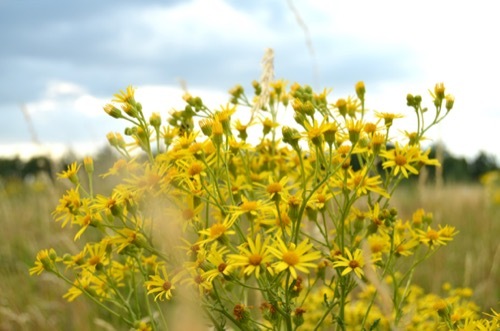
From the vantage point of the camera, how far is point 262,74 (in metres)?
2.40

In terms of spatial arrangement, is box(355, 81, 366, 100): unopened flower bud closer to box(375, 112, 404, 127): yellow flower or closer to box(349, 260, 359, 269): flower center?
box(375, 112, 404, 127): yellow flower

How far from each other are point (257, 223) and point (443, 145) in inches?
143

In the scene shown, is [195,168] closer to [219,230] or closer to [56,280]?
[219,230]

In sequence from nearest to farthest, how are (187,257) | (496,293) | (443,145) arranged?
(187,257)
(496,293)
(443,145)

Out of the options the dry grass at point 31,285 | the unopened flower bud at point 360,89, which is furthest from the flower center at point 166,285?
the dry grass at point 31,285

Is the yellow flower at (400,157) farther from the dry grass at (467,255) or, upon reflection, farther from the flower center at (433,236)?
the dry grass at (467,255)

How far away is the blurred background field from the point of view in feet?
13.0

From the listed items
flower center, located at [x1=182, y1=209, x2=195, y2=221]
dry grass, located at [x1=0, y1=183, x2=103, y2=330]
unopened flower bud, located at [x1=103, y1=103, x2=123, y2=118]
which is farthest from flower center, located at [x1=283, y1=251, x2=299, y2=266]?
dry grass, located at [x1=0, y1=183, x2=103, y2=330]

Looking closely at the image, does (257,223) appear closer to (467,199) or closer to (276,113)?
(276,113)

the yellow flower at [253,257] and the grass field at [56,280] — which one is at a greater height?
the yellow flower at [253,257]

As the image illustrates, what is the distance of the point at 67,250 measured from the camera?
5.18 meters

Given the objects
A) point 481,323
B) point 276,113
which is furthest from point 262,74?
point 481,323

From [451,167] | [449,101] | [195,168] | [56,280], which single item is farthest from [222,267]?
[451,167]

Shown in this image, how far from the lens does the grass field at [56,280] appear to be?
396 centimetres
